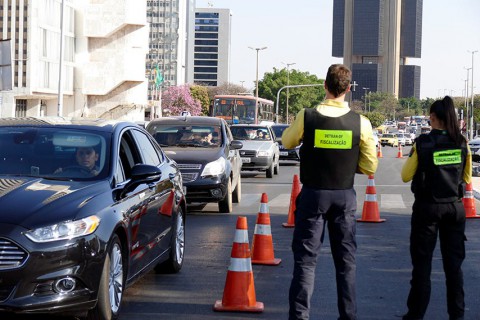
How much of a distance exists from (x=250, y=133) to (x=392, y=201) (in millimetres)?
10591

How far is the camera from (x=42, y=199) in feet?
22.2

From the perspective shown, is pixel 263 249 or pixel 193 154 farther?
pixel 193 154

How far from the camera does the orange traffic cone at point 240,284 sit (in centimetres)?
773

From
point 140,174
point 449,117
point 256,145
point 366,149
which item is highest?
point 449,117

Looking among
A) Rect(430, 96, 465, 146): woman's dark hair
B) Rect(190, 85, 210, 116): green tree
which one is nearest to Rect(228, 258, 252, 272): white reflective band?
Rect(430, 96, 465, 146): woman's dark hair

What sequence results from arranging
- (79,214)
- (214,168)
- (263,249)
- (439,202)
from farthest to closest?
(214,168), (263,249), (439,202), (79,214)

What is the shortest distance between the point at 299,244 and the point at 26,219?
6.10 ft

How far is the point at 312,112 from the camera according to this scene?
657 centimetres

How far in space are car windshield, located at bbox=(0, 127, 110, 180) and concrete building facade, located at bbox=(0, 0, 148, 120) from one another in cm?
5289

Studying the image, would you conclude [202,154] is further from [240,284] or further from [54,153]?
[240,284]

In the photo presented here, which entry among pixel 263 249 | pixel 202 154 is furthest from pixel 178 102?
pixel 263 249

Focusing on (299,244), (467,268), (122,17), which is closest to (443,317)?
(299,244)

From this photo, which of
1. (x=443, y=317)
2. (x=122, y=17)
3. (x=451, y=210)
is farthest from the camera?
(x=122, y=17)

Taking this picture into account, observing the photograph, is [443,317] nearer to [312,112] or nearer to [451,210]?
[451,210]
